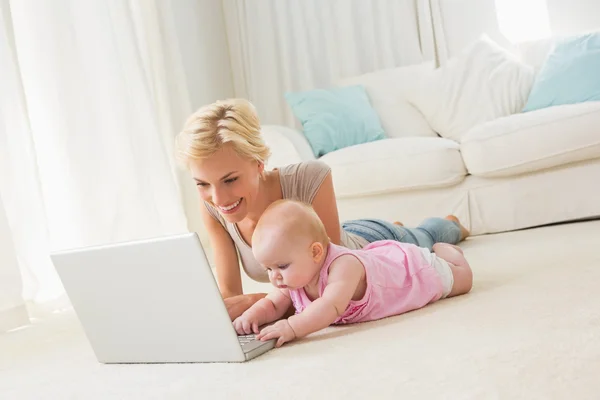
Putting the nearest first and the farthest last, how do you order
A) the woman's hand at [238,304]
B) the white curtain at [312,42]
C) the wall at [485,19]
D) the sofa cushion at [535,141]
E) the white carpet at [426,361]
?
the white carpet at [426,361], the woman's hand at [238,304], the sofa cushion at [535,141], the wall at [485,19], the white curtain at [312,42]

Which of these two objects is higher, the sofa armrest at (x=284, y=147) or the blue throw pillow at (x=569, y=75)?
the blue throw pillow at (x=569, y=75)

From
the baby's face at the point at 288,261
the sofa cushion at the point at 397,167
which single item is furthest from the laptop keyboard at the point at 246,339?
the sofa cushion at the point at 397,167

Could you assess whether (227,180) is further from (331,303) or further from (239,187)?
(331,303)

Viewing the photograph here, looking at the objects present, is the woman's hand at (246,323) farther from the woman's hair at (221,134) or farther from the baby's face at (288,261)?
the woman's hair at (221,134)

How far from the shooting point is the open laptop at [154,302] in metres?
1.49

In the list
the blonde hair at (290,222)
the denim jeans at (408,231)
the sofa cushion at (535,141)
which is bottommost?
the denim jeans at (408,231)

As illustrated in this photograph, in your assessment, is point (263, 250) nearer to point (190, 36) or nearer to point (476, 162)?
point (476, 162)

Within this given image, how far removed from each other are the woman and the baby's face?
0.54ft

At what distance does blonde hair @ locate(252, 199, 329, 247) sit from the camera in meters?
1.65

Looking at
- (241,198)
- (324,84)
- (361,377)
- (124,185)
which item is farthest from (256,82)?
(361,377)

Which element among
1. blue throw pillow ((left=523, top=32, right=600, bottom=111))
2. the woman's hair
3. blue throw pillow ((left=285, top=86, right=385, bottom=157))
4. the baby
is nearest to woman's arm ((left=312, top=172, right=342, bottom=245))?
the baby

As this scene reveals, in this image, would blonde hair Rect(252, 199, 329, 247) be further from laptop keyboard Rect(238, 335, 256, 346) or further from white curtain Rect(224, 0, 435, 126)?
white curtain Rect(224, 0, 435, 126)

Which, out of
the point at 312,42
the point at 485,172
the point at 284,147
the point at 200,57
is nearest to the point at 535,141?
the point at 485,172

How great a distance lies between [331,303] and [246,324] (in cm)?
21
